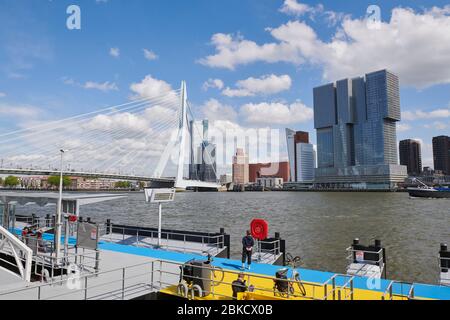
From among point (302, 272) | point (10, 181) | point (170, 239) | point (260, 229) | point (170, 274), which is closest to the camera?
point (170, 274)

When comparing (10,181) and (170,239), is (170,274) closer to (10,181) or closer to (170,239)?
(170,239)

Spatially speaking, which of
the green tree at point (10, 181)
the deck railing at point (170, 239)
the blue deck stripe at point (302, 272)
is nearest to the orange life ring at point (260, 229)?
the blue deck stripe at point (302, 272)

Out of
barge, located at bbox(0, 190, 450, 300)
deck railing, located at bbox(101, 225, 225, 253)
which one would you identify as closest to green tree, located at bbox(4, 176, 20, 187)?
barge, located at bbox(0, 190, 450, 300)

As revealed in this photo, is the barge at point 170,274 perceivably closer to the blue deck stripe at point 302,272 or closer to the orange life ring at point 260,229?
the blue deck stripe at point 302,272

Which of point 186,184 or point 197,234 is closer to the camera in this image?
point 197,234

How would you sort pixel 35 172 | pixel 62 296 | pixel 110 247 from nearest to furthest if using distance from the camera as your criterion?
pixel 62 296 → pixel 110 247 → pixel 35 172

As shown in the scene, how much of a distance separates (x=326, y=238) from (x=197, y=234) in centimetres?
1582

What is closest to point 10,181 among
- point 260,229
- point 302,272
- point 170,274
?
point 170,274

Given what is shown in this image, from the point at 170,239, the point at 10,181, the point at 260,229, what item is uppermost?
the point at 10,181

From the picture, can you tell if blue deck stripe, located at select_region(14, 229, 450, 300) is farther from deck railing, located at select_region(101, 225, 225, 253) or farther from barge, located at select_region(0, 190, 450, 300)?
deck railing, located at select_region(101, 225, 225, 253)
